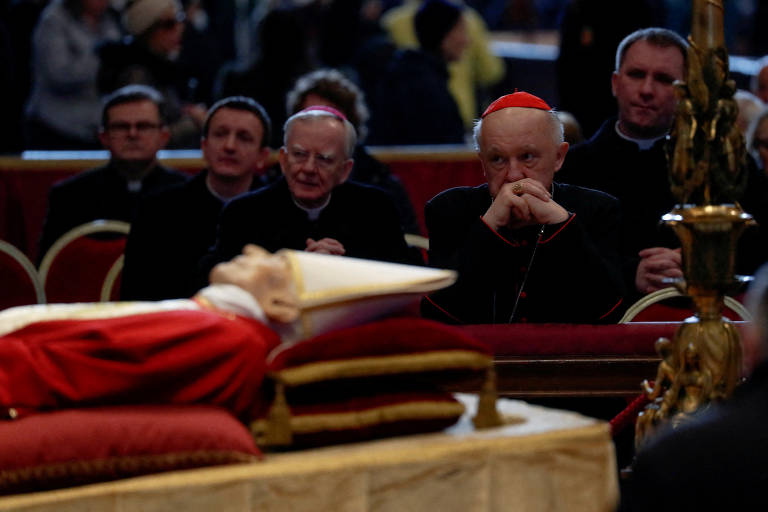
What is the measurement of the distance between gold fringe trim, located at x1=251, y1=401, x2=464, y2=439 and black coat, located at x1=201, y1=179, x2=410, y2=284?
1806 mm

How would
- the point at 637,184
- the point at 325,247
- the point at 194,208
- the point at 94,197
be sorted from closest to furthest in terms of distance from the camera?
the point at 325,247 → the point at 637,184 → the point at 194,208 → the point at 94,197

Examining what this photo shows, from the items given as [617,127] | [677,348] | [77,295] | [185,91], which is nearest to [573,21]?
[185,91]

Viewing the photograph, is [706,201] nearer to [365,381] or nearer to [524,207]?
[365,381]

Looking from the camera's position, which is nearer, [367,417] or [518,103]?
[367,417]

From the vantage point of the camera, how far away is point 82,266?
5207mm

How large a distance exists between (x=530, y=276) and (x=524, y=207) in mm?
199

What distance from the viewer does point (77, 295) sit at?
5.16 metres

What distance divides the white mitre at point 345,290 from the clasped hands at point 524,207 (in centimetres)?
88

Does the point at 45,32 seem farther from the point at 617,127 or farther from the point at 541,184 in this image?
the point at 541,184

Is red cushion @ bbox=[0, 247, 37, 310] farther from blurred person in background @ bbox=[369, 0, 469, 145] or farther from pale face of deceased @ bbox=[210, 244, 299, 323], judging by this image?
blurred person in background @ bbox=[369, 0, 469, 145]

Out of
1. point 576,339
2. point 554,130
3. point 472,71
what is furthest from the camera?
point 472,71

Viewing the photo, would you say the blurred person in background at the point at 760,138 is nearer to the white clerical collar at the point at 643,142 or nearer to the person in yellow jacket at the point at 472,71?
the white clerical collar at the point at 643,142

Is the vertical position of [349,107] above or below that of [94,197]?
above

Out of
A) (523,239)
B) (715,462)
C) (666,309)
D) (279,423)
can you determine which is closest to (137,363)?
(279,423)
